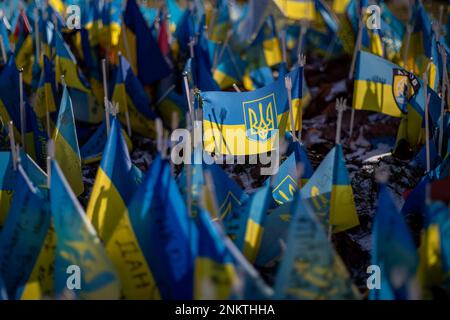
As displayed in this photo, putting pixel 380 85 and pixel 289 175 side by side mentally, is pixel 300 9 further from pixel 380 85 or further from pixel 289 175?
pixel 289 175

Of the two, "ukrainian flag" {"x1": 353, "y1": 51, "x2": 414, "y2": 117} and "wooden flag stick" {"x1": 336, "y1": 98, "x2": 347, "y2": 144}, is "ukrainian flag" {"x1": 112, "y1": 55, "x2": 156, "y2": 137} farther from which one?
"wooden flag stick" {"x1": 336, "y1": 98, "x2": 347, "y2": 144}

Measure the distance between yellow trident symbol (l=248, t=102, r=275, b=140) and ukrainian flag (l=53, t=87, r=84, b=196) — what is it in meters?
1.29

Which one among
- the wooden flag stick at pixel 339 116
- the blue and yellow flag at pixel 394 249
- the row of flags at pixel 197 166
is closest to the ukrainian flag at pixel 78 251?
the row of flags at pixel 197 166

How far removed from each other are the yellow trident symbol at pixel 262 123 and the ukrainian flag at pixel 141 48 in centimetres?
201

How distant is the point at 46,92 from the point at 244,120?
1916 millimetres

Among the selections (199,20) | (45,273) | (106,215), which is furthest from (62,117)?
(199,20)

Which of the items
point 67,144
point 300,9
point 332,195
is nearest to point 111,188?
point 67,144

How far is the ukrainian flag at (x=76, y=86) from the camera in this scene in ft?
20.2

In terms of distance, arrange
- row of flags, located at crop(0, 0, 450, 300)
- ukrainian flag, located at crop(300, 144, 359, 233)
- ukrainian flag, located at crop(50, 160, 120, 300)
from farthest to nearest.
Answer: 1. ukrainian flag, located at crop(300, 144, 359, 233)
2. ukrainian flag, located at crop(50, 160, 120, 300)
3. row of flags, located at crop(0, 0, 450, 300)

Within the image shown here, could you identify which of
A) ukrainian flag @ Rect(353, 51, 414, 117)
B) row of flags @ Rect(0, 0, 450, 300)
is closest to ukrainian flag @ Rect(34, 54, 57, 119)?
row of flags @ Rect(0, 0, 450, 300)

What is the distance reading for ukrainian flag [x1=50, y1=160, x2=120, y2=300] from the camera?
3564 millimetres

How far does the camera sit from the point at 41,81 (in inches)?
236
